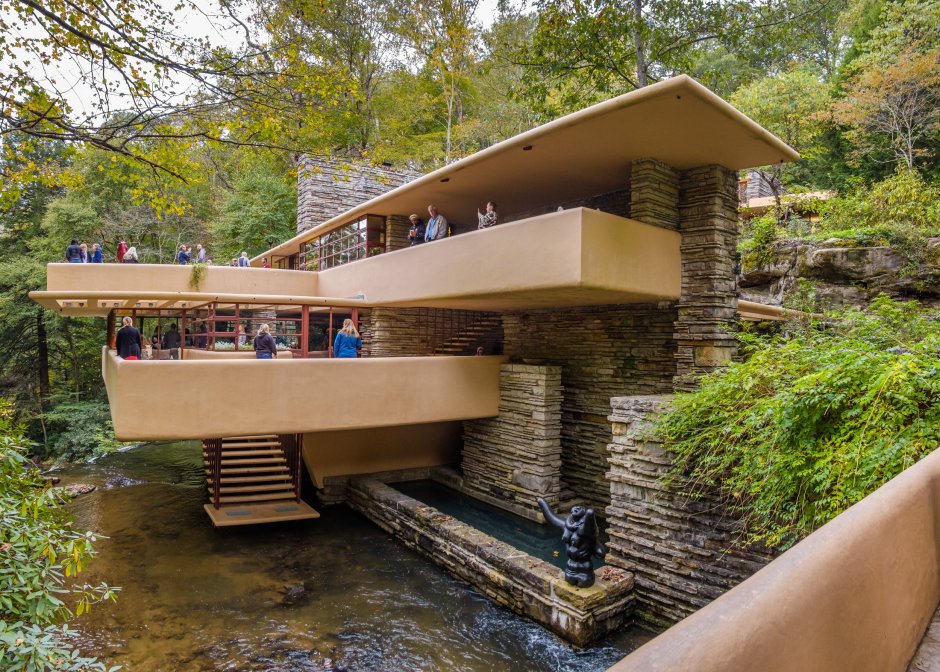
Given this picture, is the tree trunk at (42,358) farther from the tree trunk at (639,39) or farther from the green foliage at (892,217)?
the green foliage at (892,217)

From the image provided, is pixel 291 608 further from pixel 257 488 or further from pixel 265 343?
pixel 265 343

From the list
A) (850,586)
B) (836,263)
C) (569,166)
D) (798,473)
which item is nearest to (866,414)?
(798,473)

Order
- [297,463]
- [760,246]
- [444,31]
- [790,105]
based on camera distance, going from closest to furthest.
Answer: [297,463], [760,246], [790,105], [444,31]

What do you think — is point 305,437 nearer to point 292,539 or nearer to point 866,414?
point 292,539

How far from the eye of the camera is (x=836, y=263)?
11.3 m

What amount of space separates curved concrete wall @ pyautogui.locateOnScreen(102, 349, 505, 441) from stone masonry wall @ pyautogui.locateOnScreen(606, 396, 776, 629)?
4.32m

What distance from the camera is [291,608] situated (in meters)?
7.44

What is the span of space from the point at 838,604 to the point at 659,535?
18.8 feet

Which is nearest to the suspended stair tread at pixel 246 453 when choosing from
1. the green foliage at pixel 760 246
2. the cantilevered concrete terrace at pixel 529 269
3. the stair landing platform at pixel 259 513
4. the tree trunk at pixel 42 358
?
the stair landing platform at pixel 259 513

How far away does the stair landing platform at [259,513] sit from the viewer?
10141 mm

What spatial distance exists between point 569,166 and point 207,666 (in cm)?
923

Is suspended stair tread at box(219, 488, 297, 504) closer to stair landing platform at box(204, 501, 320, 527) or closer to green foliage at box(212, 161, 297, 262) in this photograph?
stair landing platform at box(204, 501, 320, 527)

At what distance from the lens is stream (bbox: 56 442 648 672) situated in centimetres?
634

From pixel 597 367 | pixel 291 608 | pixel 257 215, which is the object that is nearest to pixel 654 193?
pixel 597 367
